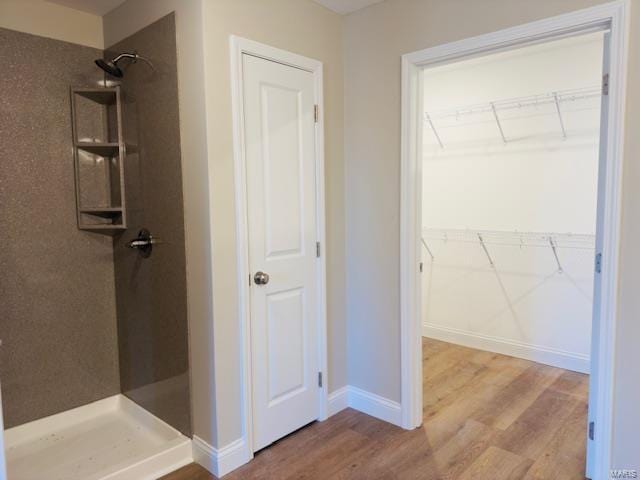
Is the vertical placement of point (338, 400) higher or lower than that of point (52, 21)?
lower

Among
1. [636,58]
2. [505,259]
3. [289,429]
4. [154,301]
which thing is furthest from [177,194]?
[505,259]

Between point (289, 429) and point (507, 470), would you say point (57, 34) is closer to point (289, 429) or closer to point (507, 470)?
point (289, 429)

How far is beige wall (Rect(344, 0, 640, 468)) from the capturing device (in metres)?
2.26

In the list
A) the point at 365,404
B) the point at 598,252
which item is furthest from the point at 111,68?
the point at 598,252

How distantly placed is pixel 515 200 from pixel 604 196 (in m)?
1.78

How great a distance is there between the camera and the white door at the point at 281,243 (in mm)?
2244

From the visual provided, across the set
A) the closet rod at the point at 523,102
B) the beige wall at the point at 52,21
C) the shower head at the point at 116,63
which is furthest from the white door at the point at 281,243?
the closet rod at the point at 523,102

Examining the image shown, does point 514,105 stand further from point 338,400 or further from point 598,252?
point 338,400

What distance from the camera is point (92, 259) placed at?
2.70m

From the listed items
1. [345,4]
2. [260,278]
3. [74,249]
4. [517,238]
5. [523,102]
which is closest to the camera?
[260,278]

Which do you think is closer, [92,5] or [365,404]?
[92,5]

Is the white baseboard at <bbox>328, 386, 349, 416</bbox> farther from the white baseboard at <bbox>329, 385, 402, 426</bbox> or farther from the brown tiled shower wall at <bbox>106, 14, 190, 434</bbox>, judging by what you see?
the brown tiled shower wall at <bbox>106, 14, 190, 434</bbox>

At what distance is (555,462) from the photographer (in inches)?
87.7

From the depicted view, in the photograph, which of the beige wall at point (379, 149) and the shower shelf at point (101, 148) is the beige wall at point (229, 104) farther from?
the shower shelf at point (101, 148)
